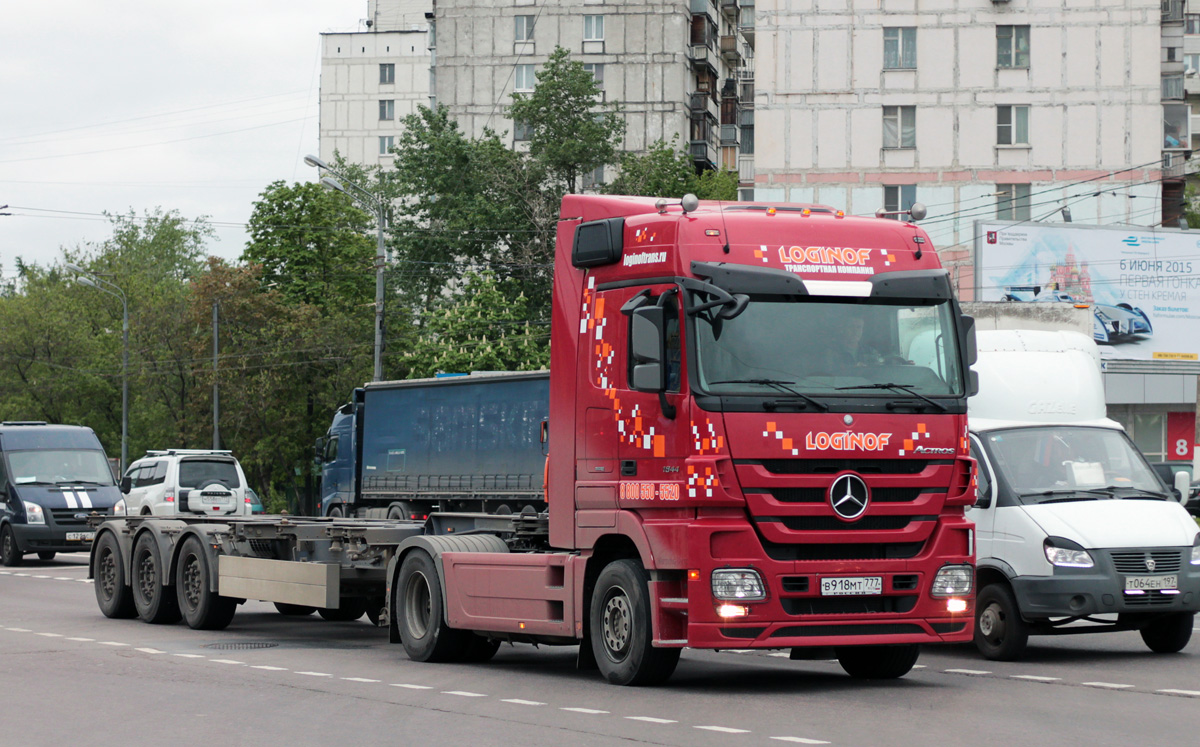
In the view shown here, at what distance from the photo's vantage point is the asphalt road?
31.3 feet

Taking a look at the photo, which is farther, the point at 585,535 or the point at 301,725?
the point at 585,535

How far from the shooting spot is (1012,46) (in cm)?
5853

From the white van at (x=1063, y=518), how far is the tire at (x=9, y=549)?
20.8 metres

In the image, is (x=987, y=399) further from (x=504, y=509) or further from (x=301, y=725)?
(x=504, y=509)

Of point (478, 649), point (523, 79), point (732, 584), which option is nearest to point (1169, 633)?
point (732, 584)

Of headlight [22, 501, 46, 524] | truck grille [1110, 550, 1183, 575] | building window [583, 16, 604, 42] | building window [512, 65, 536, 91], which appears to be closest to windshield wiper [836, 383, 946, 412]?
truck grille [1110, 550, 1183, 575]

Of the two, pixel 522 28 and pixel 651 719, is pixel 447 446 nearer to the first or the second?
pixel 651 719

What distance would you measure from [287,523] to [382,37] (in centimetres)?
9801

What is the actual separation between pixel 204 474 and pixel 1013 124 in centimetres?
3321

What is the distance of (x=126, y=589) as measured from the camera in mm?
18844

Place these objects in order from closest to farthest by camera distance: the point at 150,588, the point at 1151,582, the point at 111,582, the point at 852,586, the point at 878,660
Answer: the point at 852,586, the point at 878,660, the point at 1151,582, the point at 150,588, the point at 111,582

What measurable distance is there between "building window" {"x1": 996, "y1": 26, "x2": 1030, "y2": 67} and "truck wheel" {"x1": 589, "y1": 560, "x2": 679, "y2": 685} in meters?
50.3

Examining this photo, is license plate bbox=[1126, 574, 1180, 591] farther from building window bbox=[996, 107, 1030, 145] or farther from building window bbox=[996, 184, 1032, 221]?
building window bbox=[996, 107, 1030, 145]

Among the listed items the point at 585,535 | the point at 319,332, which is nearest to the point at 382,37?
the point at 319,332
